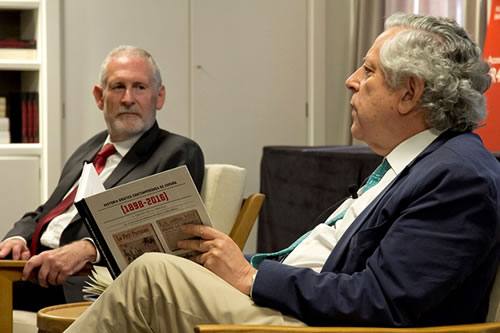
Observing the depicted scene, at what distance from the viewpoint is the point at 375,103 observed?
1.77 m

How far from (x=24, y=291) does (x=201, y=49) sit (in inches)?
84.2

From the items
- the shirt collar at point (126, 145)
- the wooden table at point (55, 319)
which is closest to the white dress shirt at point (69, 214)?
the shirt collar at point (126, 145)

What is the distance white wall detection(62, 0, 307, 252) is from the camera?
4.30 metres

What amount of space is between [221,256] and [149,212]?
189 mm

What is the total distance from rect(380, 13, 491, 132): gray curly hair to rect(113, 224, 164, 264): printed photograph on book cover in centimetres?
63

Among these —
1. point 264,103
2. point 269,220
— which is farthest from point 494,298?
point 264,103

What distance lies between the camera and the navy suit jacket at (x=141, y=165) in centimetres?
274

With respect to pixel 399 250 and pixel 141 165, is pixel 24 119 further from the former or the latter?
pixel 399 250

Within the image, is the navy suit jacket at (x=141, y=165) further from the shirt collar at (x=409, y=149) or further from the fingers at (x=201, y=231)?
the shirt collar at (x=409, y=149)

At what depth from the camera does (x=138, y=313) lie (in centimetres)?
154

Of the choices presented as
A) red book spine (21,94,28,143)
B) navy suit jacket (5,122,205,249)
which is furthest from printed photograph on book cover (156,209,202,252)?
red book spine (21,94,28,143)

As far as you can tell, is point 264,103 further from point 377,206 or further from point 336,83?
point 377,206

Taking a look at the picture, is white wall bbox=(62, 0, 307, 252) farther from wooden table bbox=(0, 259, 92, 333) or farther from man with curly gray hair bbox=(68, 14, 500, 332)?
man with curly gray hair bbox=(68, 14, 500, 332)

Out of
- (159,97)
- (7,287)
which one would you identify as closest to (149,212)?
(7,287)
